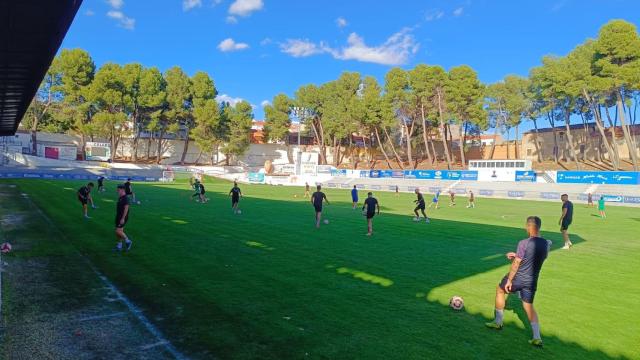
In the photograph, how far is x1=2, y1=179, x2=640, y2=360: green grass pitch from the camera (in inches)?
239

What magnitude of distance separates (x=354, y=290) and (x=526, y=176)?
4956cm

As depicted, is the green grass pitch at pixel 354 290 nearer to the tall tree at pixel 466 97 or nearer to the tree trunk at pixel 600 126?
the tree trunk at pixel 600 126

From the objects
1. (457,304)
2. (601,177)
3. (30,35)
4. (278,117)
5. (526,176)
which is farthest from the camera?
(278,117)

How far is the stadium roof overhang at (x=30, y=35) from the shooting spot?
7.10 metres

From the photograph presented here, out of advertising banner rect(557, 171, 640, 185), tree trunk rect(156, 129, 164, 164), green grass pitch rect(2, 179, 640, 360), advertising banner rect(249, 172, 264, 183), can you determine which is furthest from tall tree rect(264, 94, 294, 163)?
green grass pitch rect(2, 179, 640, 360)

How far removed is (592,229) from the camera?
21078 millimetres

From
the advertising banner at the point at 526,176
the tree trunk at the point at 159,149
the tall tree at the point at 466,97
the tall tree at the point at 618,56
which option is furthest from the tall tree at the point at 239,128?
the tall tree at the point at 618,56

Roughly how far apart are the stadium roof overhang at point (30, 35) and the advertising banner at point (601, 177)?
52.3 meters

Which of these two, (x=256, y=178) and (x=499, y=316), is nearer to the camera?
(x=499, y=316)

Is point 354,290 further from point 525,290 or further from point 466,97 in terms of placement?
point 466,97

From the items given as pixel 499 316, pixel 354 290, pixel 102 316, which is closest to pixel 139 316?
pixel 102 316

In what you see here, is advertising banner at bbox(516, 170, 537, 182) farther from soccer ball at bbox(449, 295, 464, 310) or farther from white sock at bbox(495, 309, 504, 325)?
white sock at bbox(495, 309, 504, 325)

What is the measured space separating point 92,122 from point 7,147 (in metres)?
11.7

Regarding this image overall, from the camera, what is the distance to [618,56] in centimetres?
4831
